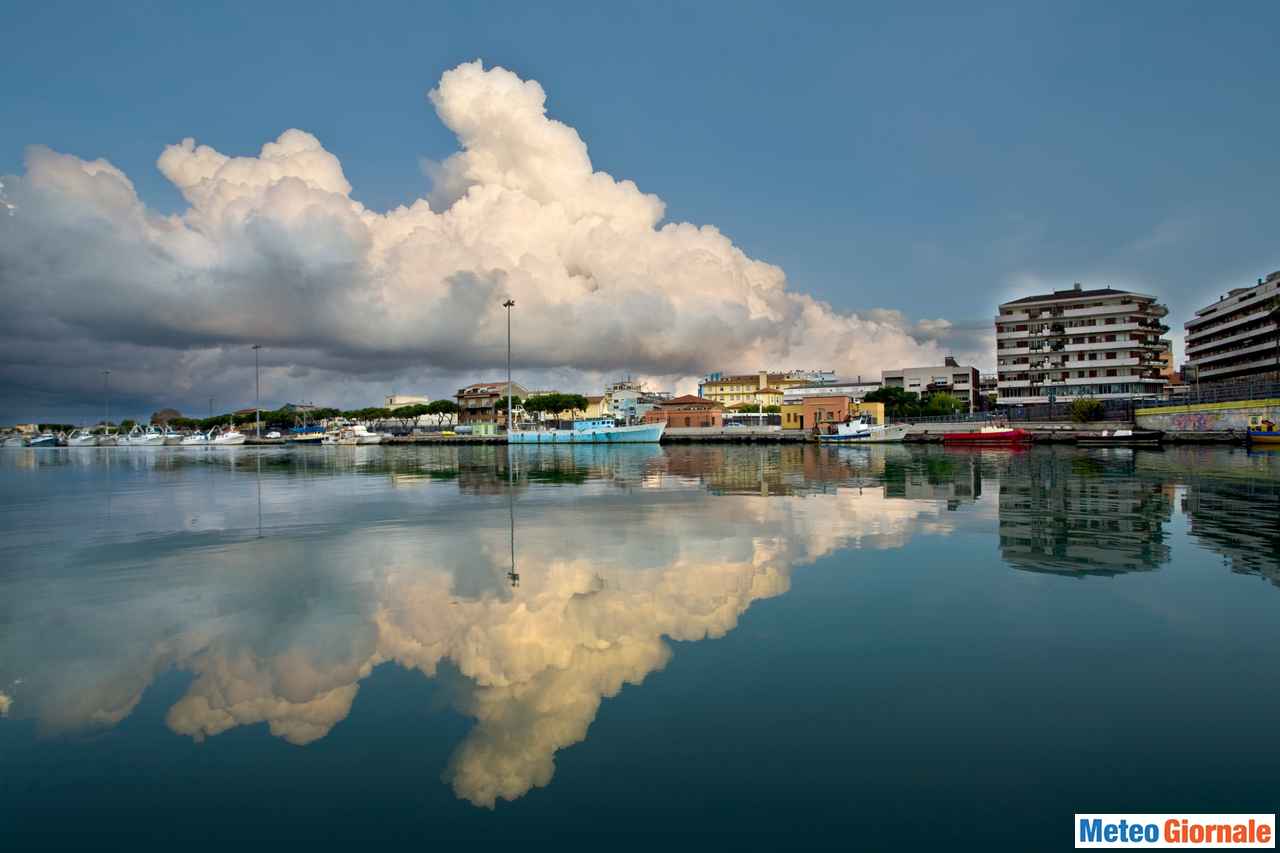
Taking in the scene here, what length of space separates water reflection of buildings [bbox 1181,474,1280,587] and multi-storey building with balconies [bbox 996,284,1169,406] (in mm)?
61613

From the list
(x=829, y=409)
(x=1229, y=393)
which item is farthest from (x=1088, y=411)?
(x=829, y=409)

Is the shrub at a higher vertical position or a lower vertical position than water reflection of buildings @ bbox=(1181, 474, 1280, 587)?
higher

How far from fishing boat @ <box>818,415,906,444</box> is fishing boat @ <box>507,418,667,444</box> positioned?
22.3m

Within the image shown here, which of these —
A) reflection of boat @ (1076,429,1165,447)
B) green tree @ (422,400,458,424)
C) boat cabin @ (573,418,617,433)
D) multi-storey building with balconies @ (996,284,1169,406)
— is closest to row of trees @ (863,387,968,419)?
multi-storey building with balconies @ (996,284,1169,406)

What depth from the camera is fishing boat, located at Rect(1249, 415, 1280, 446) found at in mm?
45188

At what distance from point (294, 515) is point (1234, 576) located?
17515mm

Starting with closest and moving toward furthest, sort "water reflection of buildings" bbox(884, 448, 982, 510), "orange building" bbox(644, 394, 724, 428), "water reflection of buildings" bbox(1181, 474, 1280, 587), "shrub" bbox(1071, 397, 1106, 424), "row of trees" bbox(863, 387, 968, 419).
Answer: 1. "water reflection of buildings" bbox(1181, 474, 1280, 587)
2. "water reflection of buildings" bbox(884, 448, 982, 510)
3. "shrub" bbox(1071, 397, 1106, 424)
4. "row of trees" bbox(863, 387, 968, 419)
5. "orange building" bbox(644, 394, 724, 428)

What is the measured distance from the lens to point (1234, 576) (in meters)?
9.23

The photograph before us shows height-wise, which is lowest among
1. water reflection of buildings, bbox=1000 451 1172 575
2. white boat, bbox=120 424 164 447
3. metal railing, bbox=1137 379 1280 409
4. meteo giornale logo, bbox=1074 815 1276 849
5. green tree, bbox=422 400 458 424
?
meteo giornale logo, bbox=1074 815 1276 849

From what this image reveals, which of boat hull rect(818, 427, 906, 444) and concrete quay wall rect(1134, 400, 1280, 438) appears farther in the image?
boat hull rect(818, 427, 906, 444)

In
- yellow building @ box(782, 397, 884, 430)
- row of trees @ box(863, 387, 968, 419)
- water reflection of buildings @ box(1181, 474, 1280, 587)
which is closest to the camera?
water reflection of buildings @ box(1181, 474, 1280, 587)

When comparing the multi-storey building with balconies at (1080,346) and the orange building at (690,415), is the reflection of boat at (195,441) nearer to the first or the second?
the orange building at (690,415)

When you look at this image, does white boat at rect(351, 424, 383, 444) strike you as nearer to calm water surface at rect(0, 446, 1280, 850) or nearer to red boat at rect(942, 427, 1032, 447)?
red boat at rect(942, 427, 1032, 447)

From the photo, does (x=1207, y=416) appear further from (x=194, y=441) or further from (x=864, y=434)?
(x=194, y=441)
